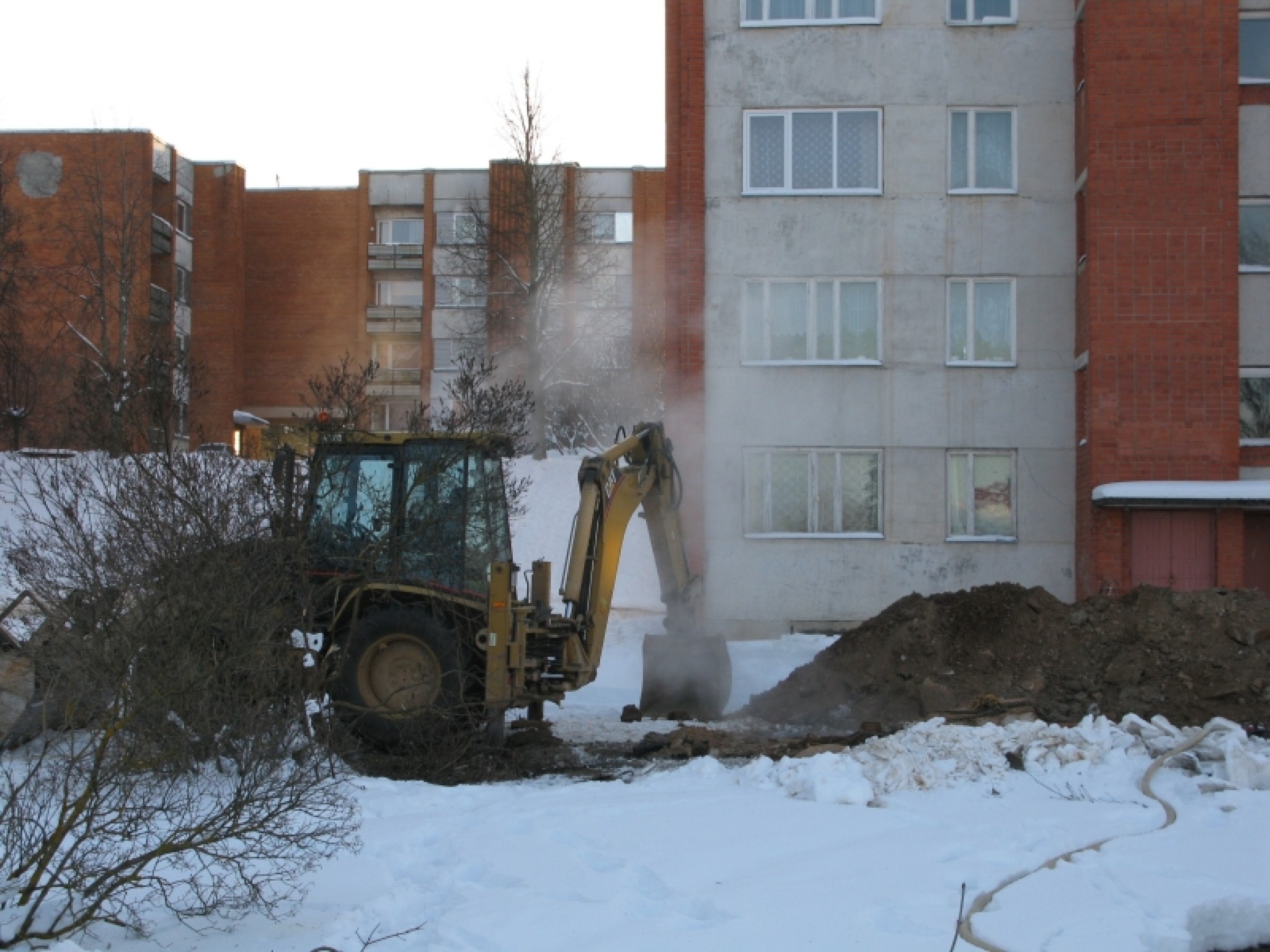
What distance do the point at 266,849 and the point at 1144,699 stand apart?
29.5 feet

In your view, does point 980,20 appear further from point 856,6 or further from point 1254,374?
point 1254,374

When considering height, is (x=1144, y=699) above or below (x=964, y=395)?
below

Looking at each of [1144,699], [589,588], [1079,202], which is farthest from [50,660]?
[1079,202]

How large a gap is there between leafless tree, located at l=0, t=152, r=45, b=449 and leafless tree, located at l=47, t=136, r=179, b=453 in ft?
3.91

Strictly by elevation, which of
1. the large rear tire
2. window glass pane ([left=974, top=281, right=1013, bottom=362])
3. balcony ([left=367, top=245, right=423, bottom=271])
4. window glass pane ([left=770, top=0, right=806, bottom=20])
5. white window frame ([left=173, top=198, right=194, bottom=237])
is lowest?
the large rear tire

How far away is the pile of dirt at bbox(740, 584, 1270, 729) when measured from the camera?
1252 centimetres

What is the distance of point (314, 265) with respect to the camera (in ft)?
161

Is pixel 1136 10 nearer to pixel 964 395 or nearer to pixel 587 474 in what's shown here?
pixel 964 395

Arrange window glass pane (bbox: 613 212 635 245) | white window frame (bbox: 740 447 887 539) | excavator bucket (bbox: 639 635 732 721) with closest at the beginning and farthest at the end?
excavator bucket (bbox: 639 635 732 721) → white window frame (bbox: 740 447 887 539) → window glass pane (bbox: 613 212 635 245)

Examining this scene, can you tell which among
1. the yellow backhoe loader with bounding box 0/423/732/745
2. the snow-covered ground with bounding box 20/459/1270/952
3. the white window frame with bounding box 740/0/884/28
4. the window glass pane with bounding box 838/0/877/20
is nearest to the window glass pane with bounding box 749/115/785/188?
the white window frame with bounding box 740/0/884/28

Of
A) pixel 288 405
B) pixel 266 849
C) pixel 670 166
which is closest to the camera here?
pixel 266 849

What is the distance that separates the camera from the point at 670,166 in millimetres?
21141

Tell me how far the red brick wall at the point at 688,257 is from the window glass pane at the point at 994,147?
4332 mm

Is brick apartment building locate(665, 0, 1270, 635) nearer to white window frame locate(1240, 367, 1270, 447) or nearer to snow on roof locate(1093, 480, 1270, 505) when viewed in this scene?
white window frame locate(1240, 367, 1270, 447)
